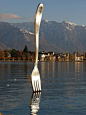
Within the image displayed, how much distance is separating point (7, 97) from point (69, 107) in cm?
737

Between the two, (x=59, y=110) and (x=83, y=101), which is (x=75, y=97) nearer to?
(x=83, y=101)

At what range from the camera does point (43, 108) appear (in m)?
25.6

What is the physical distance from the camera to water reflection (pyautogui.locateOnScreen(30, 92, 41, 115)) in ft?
80.7

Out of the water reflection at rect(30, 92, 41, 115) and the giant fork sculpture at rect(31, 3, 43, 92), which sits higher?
the giant fork sculpture at rect(31, 3, 43, 92)

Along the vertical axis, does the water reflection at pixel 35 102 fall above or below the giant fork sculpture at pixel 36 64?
below

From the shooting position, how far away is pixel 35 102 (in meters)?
28.5

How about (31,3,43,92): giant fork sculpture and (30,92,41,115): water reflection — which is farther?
(31,3,43,92): giant fork sculpture

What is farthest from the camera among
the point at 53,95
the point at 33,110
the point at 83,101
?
the point at 53,95

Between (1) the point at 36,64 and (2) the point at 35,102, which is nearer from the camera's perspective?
(2) the point at 35,102

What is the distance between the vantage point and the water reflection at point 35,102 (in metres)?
24.6

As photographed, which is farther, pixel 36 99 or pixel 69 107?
pixel 36 99

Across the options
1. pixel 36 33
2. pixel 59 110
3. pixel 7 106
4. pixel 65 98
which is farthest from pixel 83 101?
pixel 36 33

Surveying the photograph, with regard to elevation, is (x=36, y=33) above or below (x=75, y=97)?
above

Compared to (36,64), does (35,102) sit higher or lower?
lower
